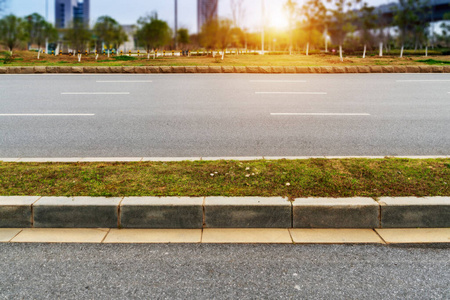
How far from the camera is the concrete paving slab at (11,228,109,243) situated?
130 inches

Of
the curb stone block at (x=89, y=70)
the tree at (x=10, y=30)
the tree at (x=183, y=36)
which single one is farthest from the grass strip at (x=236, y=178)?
the tree at (x=183, y=36)

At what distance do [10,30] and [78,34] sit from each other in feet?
15.9

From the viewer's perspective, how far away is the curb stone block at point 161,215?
3494 millimetres

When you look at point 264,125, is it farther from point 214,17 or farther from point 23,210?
point 214,17

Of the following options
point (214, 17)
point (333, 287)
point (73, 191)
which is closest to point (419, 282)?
point (333, 287)

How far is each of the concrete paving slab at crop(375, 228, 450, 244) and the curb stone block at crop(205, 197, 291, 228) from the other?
2.79 feet

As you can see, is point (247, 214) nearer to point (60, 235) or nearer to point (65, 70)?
point (60, 235)

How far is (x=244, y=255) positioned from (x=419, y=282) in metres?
1.24

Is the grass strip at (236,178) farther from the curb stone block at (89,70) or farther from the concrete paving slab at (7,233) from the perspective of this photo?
the curb stone block at (89,70)

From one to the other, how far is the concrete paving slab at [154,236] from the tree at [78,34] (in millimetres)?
31361

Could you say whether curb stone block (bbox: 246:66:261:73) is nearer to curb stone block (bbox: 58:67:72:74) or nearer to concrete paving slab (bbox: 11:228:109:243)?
curb stone block (bbox: 58:67:72:74)

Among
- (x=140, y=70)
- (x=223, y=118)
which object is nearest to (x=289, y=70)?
(x=140, y=70)

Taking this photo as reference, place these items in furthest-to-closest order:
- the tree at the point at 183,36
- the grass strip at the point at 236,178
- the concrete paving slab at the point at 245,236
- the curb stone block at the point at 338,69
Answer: the tree at the point at 183,36 → the curb stone block at the point at 338,69 → the grass strip at the point at 236,178 → the concrete paving slab at the point at 245,236

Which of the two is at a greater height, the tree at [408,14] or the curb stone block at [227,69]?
the tree at [408,14]
